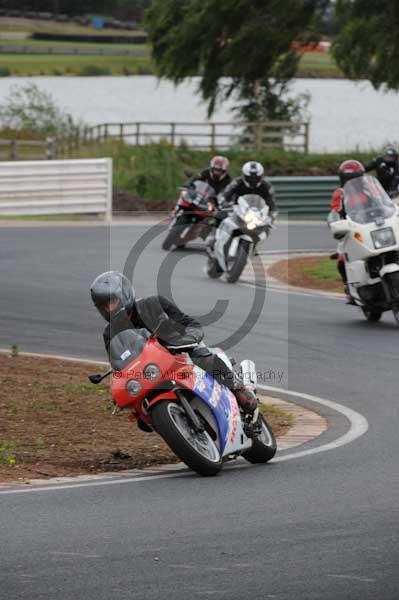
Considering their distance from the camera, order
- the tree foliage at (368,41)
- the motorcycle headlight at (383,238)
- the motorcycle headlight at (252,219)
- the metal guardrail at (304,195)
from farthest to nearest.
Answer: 1. the tree foliage at (368,41)
2. the metal guardrail at (304,195)
3. the motorcycle headlight at (252,219)
4. the motorcycle headlight at (383,238)

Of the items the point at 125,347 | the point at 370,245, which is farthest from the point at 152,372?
the point at 370,245

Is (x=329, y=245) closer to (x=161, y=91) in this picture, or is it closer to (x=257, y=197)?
(x=257, y=197)

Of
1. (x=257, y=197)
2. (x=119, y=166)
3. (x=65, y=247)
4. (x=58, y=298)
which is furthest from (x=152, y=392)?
(x=119, y=166)

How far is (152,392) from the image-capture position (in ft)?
29.3

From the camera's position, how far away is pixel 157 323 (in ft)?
30.4

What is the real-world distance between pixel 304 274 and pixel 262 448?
12.4 meters

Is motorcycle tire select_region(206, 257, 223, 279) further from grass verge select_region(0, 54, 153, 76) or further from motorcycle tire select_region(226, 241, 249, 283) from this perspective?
grass verge select_region(0, 54, 153, 76)

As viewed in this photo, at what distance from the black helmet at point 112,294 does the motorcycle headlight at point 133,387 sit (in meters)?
0.52

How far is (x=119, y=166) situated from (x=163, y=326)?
28.1m

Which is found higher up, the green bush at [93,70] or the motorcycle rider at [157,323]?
the motorcycle rider at [157,323]

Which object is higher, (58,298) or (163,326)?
(163,326)

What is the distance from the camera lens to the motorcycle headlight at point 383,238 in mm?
15805

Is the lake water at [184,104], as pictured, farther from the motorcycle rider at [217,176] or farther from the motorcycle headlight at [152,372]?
the motorcycle headlight at [152,372]

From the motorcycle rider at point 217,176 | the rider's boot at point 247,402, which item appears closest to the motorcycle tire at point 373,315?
the rider's boot at point 247,402
